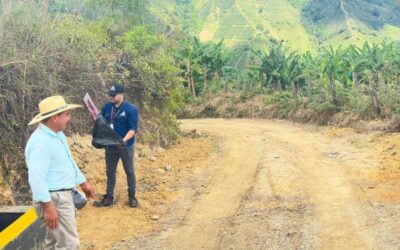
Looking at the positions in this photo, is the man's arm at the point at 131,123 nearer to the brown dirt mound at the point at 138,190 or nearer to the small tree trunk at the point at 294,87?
the brown dirt mound at the point at 138,190

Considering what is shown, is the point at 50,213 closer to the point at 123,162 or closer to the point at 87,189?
the point at 87,189

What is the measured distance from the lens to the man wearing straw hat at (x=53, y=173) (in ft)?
13.6

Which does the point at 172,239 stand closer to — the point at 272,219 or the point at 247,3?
the point at 272,219

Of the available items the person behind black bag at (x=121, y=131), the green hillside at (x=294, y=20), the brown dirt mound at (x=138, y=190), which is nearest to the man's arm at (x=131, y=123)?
the person behind black bag at (x=121, y=131)

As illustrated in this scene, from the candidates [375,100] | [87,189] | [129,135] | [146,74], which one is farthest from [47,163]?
[375,100]

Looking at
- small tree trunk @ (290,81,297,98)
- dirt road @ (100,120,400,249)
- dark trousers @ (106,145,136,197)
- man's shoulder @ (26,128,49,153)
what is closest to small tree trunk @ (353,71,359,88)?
small tree trunk @ (290,81,297,98)

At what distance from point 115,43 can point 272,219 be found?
635cm

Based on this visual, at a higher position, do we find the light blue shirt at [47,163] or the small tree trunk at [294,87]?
the light blue shirt at [47,163]

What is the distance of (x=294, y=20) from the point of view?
239 feet

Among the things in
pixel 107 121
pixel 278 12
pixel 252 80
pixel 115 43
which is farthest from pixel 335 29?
pixel 107 121

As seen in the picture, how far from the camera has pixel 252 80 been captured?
79.1 ft

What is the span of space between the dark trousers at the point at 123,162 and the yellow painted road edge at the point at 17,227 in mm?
2480

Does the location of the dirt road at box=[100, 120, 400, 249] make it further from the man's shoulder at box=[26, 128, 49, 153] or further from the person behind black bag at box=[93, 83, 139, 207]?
the man's shoulder at box=[26, 128, 49, 153]

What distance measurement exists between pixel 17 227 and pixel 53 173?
0.66m
